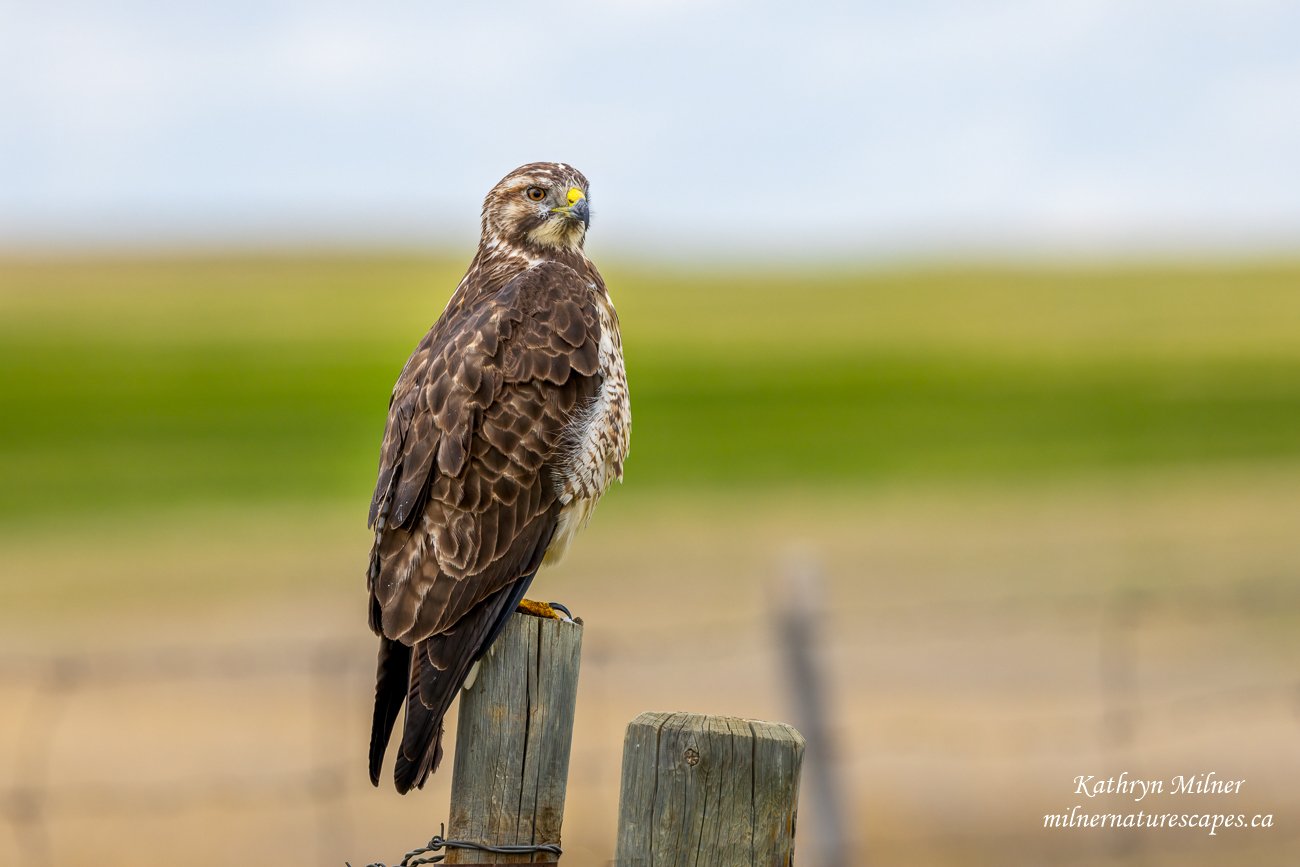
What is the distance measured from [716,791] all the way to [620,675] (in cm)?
1265

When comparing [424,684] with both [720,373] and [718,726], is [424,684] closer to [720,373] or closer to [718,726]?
[718,726]

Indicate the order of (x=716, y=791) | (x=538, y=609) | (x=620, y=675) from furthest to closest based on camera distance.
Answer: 1. (x=620, y=675)
2. (x=538, y=609)
3. (x=716, y=791)

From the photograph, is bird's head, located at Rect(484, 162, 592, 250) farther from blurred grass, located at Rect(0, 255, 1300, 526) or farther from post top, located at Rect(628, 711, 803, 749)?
blurred grass, located at Rect(0, 255, 1300, 526)

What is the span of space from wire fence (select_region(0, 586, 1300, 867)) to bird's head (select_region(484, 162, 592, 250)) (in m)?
2.64

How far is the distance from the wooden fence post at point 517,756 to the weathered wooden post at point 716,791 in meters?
0.38

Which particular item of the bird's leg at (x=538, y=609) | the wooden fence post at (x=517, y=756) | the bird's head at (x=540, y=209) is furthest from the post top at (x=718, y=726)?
the bird's head at (x=540, y=209)

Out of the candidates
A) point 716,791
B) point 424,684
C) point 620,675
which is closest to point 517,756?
point 424,684

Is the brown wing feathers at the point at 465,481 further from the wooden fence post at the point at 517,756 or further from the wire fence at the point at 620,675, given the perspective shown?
the wire fence at the point at 620,675

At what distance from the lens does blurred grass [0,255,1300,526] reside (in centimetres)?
3428

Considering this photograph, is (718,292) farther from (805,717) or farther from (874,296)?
(805,717)

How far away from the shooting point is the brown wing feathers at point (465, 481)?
14.2ft

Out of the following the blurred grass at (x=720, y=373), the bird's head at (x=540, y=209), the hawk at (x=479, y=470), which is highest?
the blurred grass at (x=720, y=373)

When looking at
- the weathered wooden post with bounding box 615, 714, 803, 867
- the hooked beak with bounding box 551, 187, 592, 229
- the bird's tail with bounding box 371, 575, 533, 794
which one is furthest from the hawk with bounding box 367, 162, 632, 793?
the weathered wooden post with bounding box 615, 714, 803, 867

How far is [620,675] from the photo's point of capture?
637 inches
